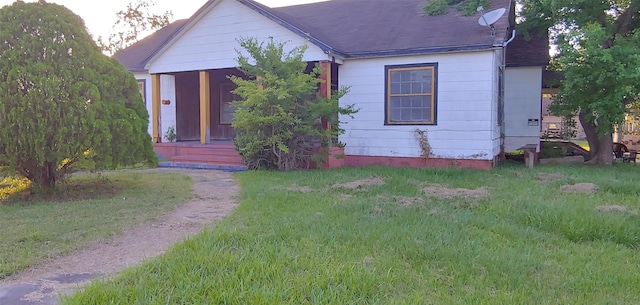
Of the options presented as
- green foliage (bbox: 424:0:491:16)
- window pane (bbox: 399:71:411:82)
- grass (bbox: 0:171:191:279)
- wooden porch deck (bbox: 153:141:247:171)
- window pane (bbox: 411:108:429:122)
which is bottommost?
grass (bbox: 0:171:191:279)

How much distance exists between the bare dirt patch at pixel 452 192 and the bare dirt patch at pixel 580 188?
4.05ft

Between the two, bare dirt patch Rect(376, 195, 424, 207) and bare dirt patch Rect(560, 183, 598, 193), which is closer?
bare dirt patch Rect(376, 195, 424, 207)

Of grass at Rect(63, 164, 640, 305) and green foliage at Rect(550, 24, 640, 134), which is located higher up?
green foliage at Rect(550, 24, 640, 134)

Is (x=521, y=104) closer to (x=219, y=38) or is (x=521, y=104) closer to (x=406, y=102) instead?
(x=406, y=102)

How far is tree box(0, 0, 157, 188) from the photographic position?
611 centimetres

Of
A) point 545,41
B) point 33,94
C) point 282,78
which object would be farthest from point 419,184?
point 545,41

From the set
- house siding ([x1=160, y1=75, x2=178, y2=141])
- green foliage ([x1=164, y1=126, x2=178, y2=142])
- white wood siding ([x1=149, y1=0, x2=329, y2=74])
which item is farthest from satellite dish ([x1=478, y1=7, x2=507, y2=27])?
house siding ([x1=160, y1=75, x2=178, y2=141])

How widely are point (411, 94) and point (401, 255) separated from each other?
23.2ft

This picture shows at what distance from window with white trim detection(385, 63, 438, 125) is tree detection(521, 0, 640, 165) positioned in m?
2.97

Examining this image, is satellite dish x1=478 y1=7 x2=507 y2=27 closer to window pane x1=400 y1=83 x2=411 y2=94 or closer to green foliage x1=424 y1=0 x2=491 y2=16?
green foliage x1=424 y1=0 x2=491 y2=16

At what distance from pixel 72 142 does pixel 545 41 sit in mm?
12626

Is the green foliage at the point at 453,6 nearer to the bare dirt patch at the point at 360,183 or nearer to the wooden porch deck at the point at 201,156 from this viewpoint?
the bare dirt patch at the point at 360,183

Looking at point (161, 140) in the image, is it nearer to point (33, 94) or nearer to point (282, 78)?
point (282, 78)

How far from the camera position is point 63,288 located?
10.7 ft
